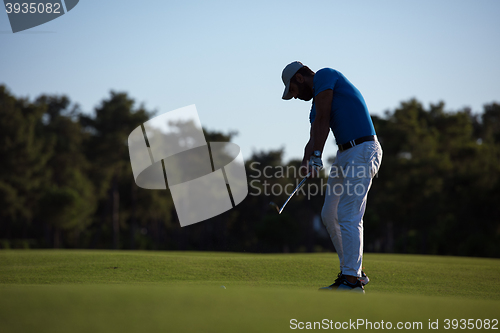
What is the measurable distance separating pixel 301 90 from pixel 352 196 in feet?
4.31

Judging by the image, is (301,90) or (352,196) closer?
(352,196)

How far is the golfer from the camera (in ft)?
15.6

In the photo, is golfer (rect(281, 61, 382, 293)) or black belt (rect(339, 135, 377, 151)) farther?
black belt (rect(339, 135, 377, 151))

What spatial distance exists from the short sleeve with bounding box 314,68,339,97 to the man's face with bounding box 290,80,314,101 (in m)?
0.36

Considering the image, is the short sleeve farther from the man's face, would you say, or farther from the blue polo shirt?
the man's face

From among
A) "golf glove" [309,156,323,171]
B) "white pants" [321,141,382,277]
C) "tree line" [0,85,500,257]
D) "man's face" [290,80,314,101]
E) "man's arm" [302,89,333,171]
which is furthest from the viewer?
"tree line" [0,85,500,257]

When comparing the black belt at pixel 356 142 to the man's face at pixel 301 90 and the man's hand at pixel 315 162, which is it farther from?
the man's face at pixel 301 90

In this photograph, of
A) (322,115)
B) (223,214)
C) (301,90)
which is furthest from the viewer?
(223,214)

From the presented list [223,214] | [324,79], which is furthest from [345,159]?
[223,214]

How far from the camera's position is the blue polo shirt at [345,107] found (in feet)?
16.4

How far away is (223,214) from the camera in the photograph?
50312 millimetres

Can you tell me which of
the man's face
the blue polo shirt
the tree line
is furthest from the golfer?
the tree line

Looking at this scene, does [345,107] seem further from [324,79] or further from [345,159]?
[345,159]

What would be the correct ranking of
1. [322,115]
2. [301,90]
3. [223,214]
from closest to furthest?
[322,115] → [301,90] → [223,214]
